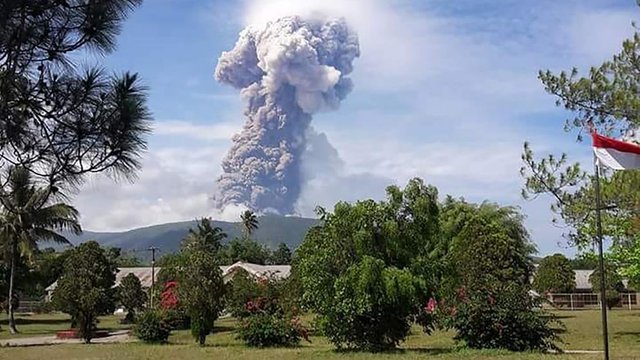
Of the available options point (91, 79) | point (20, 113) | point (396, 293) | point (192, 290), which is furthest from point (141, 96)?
point (192, 290)

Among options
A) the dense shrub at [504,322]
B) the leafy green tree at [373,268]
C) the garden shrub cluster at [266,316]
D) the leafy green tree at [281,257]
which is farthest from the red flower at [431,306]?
the leafy green tree at [281,257]

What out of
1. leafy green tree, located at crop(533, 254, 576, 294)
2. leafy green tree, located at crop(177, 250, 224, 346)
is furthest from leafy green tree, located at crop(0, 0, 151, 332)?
leafy green tree, located at crop(533, 254, 576, 294)

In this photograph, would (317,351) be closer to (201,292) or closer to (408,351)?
(408,351)

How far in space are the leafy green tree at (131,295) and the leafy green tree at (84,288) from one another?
1823 centimetres

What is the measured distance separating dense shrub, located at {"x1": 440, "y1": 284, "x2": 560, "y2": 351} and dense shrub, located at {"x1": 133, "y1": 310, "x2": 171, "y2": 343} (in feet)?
40.0

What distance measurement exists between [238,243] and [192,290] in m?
61.9

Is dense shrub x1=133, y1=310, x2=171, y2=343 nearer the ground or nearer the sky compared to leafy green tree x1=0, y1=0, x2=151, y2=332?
nearer the ground

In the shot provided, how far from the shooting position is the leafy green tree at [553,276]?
5825cm

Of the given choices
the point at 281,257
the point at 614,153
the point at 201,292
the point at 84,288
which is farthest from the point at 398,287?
the point at 281,257

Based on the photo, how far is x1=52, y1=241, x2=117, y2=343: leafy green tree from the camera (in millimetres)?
30953

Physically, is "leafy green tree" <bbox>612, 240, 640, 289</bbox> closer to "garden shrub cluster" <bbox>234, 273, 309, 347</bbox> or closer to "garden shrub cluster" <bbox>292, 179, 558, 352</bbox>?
"garden shrub cluster" <bbox>292, 179, 558, 352</bbox>

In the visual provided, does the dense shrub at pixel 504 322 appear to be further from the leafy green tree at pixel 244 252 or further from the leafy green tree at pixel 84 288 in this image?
the leafy green tree at pixel 244 252

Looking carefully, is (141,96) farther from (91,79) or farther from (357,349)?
(357,349)

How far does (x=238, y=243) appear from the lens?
290 feet
